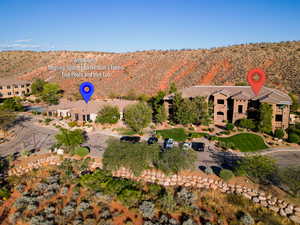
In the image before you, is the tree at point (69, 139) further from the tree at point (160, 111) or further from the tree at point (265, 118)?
the tree at point (265, 118)

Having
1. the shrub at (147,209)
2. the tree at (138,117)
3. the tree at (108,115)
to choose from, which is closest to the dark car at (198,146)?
the tree at (138,117)

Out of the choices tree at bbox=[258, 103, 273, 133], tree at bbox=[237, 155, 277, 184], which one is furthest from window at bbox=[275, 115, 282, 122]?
tree at bbox=[237, 155, 277, 184]

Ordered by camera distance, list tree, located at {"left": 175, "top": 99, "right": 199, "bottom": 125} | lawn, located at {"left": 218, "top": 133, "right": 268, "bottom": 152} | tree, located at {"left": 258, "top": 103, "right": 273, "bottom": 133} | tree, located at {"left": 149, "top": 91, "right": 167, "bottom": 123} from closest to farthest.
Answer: lawn, located at {"left": 218, "top": 133, "right": 268, "bottom": 152} → tree, located at {"left": 258, "top": 103, "right": 273, "bottom": 133} → tree, located at {"left": 175, "top": 99, "right": 199, "bottom": 125} → tree, located at {"left": 149, "top": 91, "right": 167, "bottom": 123}

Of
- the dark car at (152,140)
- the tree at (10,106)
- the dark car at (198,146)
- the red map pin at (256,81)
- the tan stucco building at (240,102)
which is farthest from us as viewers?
the tree at (10,106)

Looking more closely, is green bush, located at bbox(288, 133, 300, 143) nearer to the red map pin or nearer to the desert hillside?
the red map pin

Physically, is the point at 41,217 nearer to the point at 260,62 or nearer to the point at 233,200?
the point at 233,200
